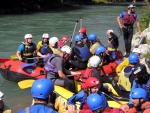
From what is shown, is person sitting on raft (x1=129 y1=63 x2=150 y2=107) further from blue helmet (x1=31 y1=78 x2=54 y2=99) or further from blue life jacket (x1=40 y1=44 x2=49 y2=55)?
blue life jacket (x1=40 y1=44 x2=49 y2=55)

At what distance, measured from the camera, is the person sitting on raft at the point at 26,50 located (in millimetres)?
8861

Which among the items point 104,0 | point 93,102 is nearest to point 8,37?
point 93,102

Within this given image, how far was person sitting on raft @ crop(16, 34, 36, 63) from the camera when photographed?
8.86 m

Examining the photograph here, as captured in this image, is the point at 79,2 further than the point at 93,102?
Yes

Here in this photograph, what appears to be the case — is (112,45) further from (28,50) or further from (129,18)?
(28,50)

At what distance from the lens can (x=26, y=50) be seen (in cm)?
891

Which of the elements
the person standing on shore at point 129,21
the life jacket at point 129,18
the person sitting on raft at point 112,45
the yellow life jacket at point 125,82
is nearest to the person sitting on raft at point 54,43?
the person sitting on raft at point 112,45

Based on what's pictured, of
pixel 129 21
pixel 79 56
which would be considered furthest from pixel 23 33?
pixel 79 56

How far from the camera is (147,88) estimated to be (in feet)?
17.6

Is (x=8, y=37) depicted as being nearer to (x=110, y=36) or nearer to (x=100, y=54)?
(x=110, y=36)

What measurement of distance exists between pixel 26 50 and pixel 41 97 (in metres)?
5.95

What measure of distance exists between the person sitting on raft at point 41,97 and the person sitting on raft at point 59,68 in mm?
3320

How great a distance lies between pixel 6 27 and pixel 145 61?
13.1 metres

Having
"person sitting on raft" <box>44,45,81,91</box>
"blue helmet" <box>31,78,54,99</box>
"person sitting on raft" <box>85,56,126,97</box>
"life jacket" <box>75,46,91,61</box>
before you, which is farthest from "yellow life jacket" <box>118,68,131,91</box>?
"blue helmet" <box>31,78,54,99</box>
